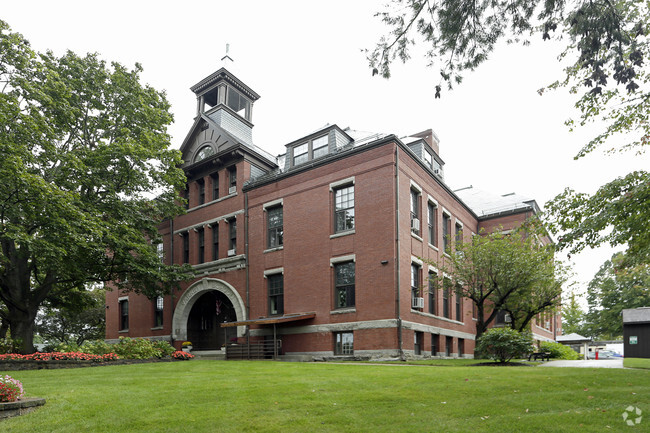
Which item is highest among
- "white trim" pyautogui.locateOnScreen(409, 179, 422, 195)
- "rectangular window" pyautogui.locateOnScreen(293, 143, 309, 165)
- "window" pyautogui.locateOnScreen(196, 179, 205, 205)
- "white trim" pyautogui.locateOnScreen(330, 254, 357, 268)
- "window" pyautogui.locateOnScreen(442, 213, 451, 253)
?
"rectangular window" pyautogui.locateOnScreen(293, 143, 309, 165)

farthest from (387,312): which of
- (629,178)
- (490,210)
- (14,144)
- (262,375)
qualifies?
(490,210)

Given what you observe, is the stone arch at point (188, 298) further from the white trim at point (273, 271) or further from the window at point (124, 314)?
the window at point (124, 314)

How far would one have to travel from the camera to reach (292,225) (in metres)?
26.3

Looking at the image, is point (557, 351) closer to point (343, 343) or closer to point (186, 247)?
point (343, 343)

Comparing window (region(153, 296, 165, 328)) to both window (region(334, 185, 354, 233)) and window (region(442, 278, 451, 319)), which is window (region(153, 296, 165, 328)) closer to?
window (region(334, 185, 354, 233))

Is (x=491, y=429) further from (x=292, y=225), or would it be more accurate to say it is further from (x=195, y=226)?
(x=195, y=226)

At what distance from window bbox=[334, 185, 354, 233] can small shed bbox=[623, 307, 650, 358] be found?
18198 millimetres

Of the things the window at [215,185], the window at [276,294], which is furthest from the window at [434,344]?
the window at [215,185]

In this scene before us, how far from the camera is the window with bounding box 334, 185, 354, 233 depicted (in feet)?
80.4

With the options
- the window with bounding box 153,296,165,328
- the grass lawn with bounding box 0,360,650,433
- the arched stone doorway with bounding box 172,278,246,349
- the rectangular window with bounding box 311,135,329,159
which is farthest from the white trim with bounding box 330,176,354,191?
the window with bounding box 153,296,165,328

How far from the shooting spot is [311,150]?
27.4 m

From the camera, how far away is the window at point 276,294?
1042 inches

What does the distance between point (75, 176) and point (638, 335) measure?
103 ft

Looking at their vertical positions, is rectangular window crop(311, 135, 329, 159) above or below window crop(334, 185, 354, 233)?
above
